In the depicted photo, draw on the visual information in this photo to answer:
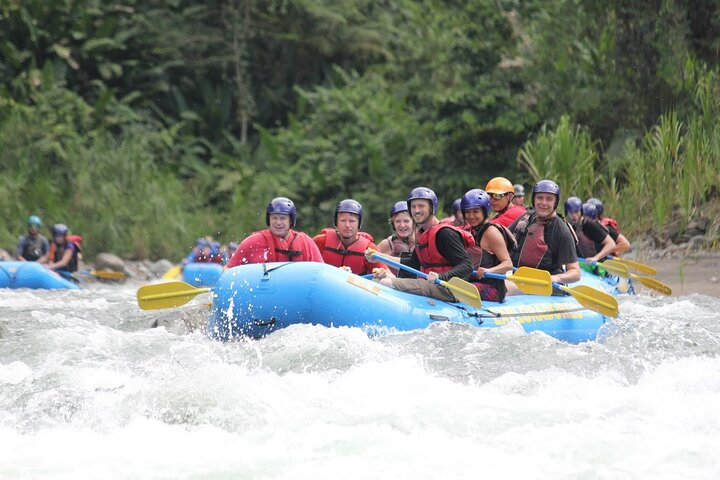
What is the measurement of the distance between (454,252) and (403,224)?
66.5 inches

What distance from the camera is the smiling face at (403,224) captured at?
1014cm

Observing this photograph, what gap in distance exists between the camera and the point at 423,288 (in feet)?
28.0

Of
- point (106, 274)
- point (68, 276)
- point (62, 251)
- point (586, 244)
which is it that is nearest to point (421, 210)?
point (586, 244)

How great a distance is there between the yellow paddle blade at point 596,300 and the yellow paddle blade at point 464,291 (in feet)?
3.35

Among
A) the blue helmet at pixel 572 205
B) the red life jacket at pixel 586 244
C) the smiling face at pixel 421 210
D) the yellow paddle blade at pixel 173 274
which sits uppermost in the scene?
the smiling face at pixel 421 210

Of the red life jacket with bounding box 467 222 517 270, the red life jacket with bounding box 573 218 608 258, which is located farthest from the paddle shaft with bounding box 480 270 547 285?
the red life jacket with bounding box 573 218 608 258

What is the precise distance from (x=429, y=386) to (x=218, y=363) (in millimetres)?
1333

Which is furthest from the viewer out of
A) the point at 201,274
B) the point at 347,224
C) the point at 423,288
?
the point at 201,274

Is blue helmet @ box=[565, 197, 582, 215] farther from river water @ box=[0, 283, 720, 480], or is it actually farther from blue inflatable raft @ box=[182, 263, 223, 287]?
blue inflatable raft @ box=[182, 263, 223, 287]

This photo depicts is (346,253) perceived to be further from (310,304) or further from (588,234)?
(588,234)

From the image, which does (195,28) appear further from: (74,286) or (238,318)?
(238,318)

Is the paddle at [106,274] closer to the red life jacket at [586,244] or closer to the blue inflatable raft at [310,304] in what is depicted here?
the red life jacket at [586,244]

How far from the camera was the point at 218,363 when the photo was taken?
697cm

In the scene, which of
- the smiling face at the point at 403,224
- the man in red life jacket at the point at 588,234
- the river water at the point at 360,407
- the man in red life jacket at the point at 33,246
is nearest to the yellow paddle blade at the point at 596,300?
the river water at the point at 360,407
